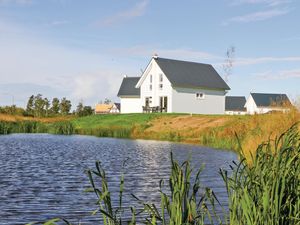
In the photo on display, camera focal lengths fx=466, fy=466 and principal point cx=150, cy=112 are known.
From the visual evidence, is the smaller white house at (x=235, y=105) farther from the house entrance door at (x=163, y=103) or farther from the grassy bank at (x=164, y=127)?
the grassy bank at (x=164, y=127)

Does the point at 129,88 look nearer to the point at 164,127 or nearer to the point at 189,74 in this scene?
the point at 189,74

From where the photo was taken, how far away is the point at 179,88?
198 feet

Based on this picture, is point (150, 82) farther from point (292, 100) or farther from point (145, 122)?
point (292, 100)

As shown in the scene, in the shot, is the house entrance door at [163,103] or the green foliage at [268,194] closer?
the green foliage at [268,194]

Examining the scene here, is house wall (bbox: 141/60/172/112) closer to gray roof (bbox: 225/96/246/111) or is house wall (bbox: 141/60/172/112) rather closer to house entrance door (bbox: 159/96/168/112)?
house entrance door (bbox: 159/96/168/112)

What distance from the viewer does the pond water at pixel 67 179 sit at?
37.7ft

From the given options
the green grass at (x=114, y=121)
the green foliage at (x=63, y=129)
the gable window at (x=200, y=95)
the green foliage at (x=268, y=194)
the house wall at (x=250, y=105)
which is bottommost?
the green foliage at (x=268, y=194)

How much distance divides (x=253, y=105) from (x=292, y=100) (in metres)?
80.2

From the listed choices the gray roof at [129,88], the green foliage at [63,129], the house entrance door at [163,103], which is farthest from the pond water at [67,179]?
the gray roof at [129,88]

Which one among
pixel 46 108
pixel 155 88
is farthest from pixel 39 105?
pixel 155 88

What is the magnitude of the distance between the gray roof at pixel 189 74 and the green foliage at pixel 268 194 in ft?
172

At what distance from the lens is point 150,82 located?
205 ft

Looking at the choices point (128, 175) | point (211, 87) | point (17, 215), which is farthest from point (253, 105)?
point (17, 215)

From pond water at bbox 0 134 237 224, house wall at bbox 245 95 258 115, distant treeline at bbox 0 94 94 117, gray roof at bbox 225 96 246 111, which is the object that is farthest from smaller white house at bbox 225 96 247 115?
pond water at bbox 0 134 237 224
